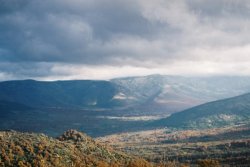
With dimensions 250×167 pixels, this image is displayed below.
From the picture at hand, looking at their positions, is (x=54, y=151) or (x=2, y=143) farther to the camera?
(x=54, y=151)

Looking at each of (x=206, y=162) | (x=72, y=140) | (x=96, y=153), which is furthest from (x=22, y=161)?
(x=206, y=162)

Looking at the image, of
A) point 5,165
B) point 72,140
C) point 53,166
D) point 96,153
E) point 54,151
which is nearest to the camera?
point 5,165

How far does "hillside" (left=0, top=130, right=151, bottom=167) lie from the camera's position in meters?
124

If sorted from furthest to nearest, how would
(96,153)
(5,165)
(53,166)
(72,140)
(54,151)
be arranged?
(72,140) < (96,153) < (54,151) < (53,166) < (5,165)

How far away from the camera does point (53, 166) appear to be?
128m

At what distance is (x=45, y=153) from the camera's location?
5221 inches

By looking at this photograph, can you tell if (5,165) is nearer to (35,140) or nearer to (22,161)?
(22,161)

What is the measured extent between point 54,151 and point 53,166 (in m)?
10.6

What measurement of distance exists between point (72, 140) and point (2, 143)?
5132 centimetres

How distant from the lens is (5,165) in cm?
11862

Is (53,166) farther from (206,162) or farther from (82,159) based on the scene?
(206,162)

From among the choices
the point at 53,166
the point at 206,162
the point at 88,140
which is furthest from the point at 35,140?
the point at 206,162

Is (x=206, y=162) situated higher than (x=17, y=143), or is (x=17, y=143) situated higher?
(x=17, y=143)

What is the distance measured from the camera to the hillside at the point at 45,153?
407 ft
